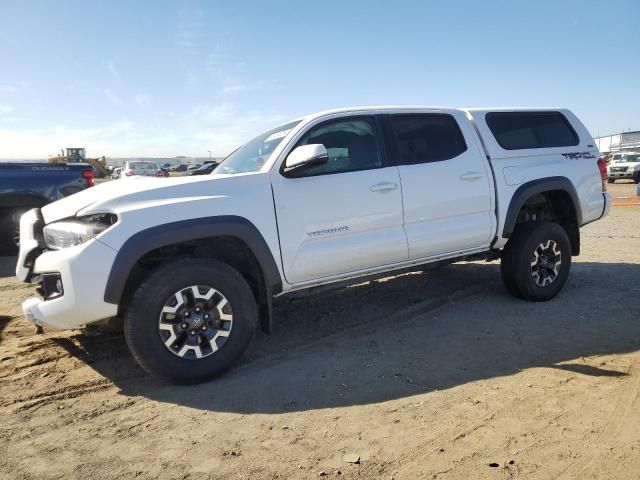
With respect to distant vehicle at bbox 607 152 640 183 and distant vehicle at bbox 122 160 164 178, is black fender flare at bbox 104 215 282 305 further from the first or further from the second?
distant vehicle at bbox 122 160 164 178

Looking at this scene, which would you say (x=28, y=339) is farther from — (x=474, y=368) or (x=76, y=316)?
(x=474, y=368)

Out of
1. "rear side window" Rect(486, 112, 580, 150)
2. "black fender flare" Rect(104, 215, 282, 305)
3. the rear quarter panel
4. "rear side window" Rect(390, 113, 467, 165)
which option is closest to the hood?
"black fender flare" Rect(104, 215, 282, 305)

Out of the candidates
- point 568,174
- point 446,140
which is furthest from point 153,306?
point 568,174

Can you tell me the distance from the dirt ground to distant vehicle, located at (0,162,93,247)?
2976mm

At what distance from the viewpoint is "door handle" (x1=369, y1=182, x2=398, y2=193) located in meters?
4.05

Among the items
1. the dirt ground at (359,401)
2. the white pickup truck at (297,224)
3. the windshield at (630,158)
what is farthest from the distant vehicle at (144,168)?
the white pickup truck at (297,224)

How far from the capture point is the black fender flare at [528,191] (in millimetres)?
4836

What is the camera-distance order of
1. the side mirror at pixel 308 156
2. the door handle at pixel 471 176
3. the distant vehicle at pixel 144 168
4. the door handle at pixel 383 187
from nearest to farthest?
the side mirror at pixel 308 156 < the door handle at pixel 383 187 < the door handle at pixel 471 176 < the distant vehicle at pixel 144 168

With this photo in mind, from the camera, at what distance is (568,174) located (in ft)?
17.0

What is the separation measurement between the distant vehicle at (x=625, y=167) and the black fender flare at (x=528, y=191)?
961 inches

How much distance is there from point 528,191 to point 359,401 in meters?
2.96

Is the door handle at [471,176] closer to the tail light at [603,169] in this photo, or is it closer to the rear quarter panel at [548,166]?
the rear quarter panel at [548,166]

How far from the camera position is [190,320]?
337 cm

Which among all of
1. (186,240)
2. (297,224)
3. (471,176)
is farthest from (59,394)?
(471,176)
